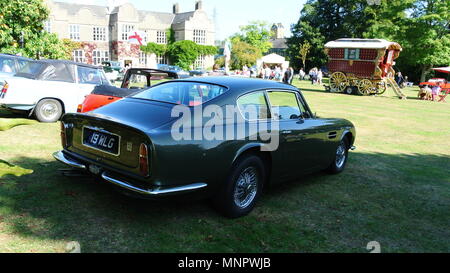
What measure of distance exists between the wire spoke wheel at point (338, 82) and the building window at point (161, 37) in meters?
42.5

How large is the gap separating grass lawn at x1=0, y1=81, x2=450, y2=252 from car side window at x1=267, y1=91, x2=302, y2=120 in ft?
3.70

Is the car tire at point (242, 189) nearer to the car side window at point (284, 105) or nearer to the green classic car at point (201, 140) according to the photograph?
the green classic car at point (201, 140)

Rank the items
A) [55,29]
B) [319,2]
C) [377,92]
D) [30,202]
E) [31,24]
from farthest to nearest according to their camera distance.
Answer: [319,2] → [55,29] → [377,92] → [31,24] → [30,202]

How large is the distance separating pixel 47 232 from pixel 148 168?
117 cm

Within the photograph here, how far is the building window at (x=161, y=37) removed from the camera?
62656 mm

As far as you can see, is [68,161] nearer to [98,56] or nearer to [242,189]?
[242,189]

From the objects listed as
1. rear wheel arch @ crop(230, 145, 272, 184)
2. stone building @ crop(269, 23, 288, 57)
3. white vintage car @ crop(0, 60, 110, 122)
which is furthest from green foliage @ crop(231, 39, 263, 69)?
rear wheel arch @ crop(230, 145, 272, 184)

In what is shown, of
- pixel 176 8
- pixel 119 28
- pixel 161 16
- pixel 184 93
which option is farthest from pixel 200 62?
pixel 184 93

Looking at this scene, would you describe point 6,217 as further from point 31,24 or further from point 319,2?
point 319,2

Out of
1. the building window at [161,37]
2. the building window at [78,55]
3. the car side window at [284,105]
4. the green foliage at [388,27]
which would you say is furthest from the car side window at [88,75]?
the building window at [161,37]

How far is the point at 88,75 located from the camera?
9.60m

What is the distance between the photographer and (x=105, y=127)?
378 centimetres

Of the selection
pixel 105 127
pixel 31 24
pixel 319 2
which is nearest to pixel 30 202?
pixel 105 127

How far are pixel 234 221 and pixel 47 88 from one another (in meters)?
6.77
